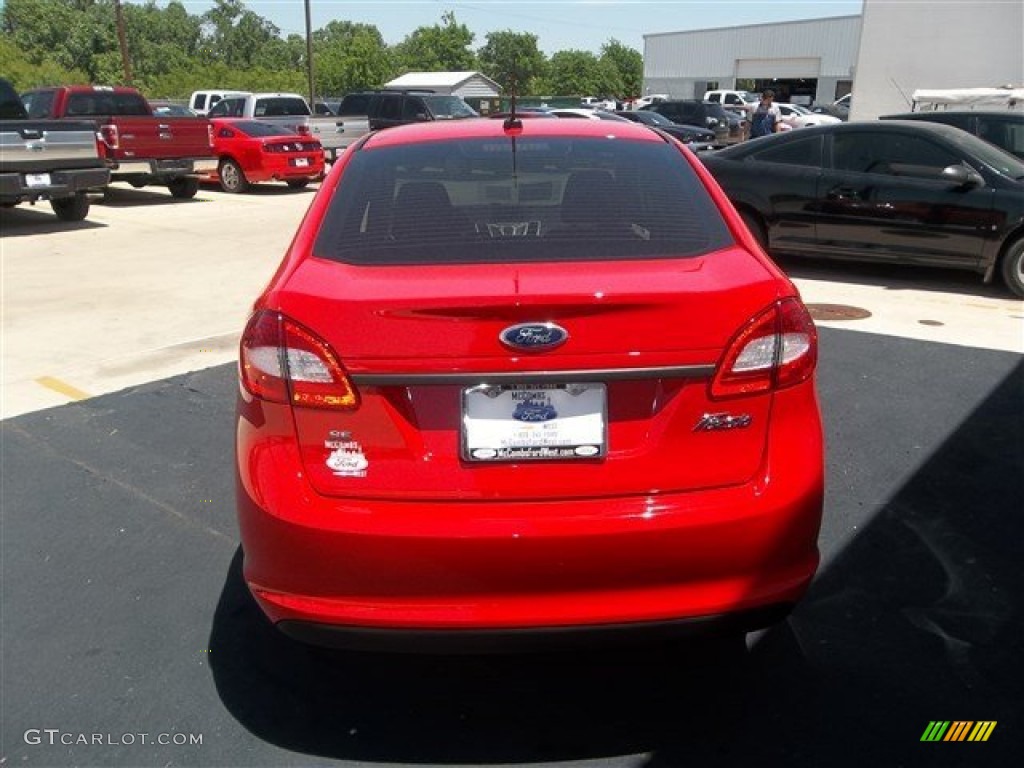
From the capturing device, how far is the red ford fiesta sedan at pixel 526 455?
2.17 meters

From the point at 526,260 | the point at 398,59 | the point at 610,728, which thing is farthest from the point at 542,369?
the point at 398,59

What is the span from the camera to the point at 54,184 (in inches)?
462

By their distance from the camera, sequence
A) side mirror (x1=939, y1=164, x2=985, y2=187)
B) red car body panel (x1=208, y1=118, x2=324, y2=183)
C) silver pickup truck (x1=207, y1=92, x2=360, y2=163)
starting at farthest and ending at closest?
1. silver pickup truck (x1=207, y1=92, x2=360, y2=163)
2. red car body panel (x1=208, y1=118, x2=324, y2=183)
3. side mirror (x1=939, y1=164, x2=985, y2=187)

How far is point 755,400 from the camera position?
2.28 metres

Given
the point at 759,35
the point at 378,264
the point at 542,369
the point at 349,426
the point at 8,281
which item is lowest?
the point at 8,281

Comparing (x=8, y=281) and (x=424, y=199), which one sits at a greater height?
(x=424, y=199)

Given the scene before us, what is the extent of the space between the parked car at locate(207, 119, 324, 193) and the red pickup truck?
2.76 ft

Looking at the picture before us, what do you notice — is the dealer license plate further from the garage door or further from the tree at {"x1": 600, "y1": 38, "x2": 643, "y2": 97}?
the tree at {"x1": 600, "y1": 38, "x2": 643, "y2": 97}

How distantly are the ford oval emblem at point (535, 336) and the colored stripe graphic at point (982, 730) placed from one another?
166 centimetres

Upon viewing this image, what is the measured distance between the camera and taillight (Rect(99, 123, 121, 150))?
14398 millimetres

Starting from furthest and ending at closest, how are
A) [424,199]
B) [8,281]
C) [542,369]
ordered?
[8,281] → [424,199] → [542,369]

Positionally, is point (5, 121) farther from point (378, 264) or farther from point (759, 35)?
point (759, 35)

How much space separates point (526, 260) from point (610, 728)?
54.5 inches
